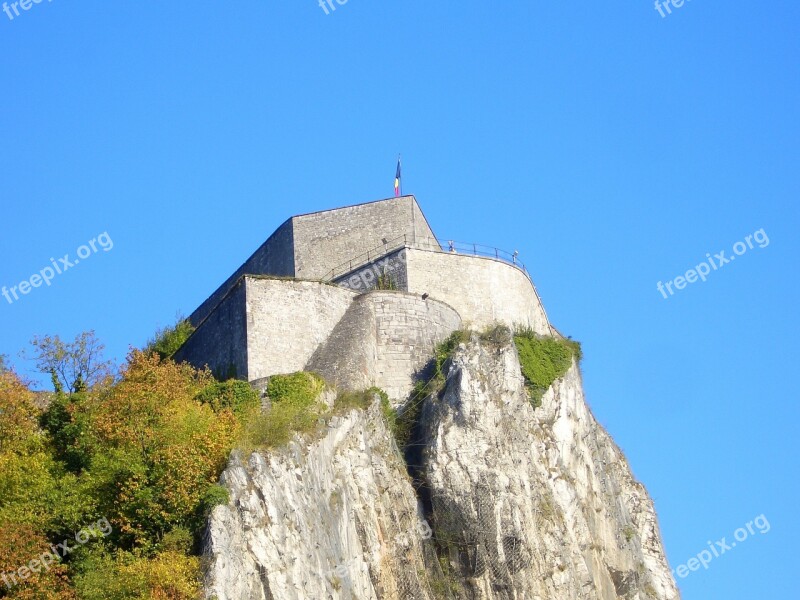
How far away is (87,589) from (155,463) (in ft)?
14.6

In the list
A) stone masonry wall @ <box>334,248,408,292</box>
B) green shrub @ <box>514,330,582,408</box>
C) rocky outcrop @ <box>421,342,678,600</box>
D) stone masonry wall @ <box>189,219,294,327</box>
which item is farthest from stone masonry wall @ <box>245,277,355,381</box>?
green shrub @ <box>514,330,582,408</box>

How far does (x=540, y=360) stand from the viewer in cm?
5784

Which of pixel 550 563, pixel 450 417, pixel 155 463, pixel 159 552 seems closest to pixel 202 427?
pixel 155 463

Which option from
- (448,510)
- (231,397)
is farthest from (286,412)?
(448,510)

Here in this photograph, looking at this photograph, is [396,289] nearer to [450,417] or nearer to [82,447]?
[450,417]

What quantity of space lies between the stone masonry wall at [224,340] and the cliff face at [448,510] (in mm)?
5721

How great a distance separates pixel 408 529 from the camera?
1981 inches

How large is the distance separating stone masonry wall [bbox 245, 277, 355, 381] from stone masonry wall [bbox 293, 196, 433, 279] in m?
4.64

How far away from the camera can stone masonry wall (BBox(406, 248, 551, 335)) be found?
59.9 m

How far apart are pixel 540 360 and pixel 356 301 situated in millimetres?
6795

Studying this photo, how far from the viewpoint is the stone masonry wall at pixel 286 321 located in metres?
54.5

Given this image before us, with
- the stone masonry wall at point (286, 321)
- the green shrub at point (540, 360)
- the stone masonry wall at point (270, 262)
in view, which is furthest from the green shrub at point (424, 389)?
the stone masonry wall at point (270, 262)

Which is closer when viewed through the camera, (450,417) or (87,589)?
(87,589)

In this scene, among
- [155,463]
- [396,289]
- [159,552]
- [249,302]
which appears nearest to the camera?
[159,552]
